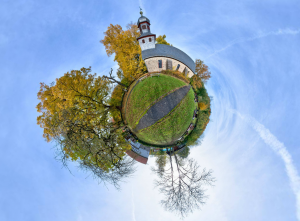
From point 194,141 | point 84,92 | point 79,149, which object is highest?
point 84,92

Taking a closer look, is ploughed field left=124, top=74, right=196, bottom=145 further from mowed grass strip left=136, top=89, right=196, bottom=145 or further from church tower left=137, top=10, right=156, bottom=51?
church tower left=137, top=10, right=156, bottom=51

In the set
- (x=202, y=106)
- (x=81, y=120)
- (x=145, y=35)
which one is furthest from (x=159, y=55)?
(x=81, y=120)

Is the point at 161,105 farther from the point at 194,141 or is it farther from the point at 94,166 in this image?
the point at 94,166

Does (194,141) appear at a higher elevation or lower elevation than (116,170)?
higher

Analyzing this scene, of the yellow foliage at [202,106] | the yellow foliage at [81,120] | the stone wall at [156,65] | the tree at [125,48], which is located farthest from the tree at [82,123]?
the yellow foliage at [202,106]

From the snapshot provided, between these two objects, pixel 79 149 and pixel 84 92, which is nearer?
pixel 79 149

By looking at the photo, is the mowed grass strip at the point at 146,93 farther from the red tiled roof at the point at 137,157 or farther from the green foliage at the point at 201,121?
the red tiled roof at the point at 137,157

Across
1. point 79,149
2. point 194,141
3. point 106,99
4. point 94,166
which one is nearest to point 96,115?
point 106,99
